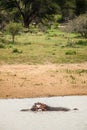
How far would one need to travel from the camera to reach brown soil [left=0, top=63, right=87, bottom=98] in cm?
942

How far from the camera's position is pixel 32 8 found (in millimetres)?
39594

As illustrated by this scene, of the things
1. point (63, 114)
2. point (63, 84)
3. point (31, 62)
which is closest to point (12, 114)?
point (63, 114)

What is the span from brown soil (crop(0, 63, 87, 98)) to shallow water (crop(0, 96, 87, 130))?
819mm

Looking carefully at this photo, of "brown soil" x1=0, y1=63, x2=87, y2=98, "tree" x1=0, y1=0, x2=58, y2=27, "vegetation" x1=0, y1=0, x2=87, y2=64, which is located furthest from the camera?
"tree" x1=0, y1=0, x2=58, y2=27

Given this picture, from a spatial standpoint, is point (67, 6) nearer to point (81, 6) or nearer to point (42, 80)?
point (81, 6)

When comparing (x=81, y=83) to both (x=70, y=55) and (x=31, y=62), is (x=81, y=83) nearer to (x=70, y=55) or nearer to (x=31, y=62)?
(x=31, y=62)

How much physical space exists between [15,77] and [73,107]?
137 inches

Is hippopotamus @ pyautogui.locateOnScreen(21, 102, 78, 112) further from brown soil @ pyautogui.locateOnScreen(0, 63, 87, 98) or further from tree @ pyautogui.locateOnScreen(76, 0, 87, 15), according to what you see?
tree @ pyautogui.locateOnScreen(76, 0, 87, 15)

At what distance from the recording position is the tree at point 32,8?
38.9m

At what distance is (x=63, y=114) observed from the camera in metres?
7.43

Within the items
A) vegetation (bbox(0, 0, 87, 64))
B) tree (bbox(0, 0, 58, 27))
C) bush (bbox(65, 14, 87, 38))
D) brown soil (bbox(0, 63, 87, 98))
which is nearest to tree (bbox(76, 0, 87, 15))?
vegetation (bbox(0, 0, 87, 64))

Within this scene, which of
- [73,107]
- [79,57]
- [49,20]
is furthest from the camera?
[49,20]

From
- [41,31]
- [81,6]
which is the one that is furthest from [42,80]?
[81,6]

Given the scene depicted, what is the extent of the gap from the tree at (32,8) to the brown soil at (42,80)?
26.1 meters
